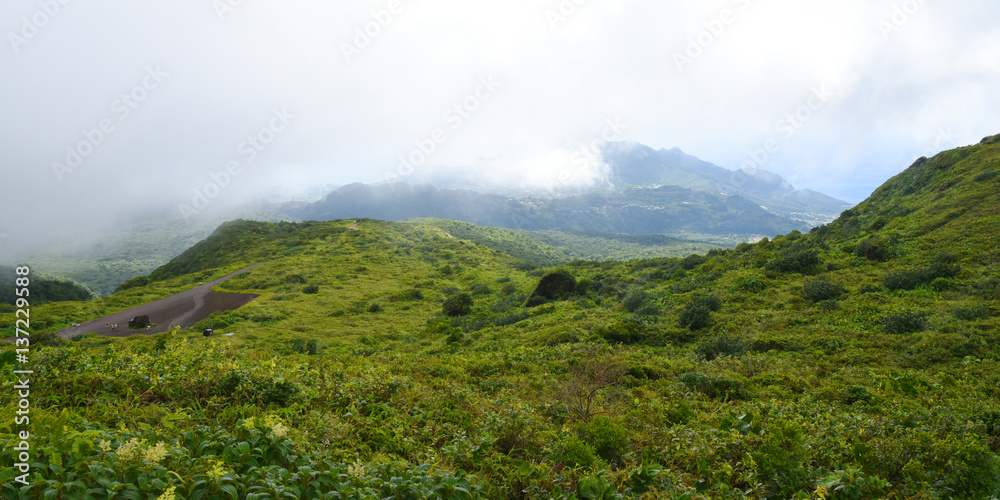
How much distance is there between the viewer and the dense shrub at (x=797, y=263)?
2381 centimetres

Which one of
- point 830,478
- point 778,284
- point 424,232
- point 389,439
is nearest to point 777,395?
point 830,478

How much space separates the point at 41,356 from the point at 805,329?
2279cm

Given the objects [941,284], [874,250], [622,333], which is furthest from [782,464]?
[874,250]

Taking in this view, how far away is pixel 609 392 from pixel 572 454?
15.8 feet

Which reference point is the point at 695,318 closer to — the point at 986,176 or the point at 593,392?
the point at 593,392

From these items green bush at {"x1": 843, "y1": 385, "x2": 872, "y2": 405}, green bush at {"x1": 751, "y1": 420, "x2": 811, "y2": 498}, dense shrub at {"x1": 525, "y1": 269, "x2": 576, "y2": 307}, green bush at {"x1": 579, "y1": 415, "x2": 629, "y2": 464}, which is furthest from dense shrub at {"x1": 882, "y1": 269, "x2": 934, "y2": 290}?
green bush at {"x1": 579, "y1": 415, "x2": 629, "y2": 464}

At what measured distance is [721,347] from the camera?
15586 mm

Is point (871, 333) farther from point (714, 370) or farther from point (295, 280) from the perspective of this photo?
point (295, 280)

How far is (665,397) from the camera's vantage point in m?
10.3

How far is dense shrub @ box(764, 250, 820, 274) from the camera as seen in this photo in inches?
938

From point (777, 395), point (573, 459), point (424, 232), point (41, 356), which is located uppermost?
point (424, 232)

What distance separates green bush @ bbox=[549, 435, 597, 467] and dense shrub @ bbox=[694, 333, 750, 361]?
11.4m

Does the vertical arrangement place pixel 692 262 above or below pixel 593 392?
above

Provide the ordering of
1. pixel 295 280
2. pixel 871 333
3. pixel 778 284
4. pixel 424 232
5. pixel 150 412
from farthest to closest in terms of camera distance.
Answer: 1. pixel 424 232
2. pixel 295 280
3. pixel 778 284
4. pixel 871 333
5. pixel 150 412
